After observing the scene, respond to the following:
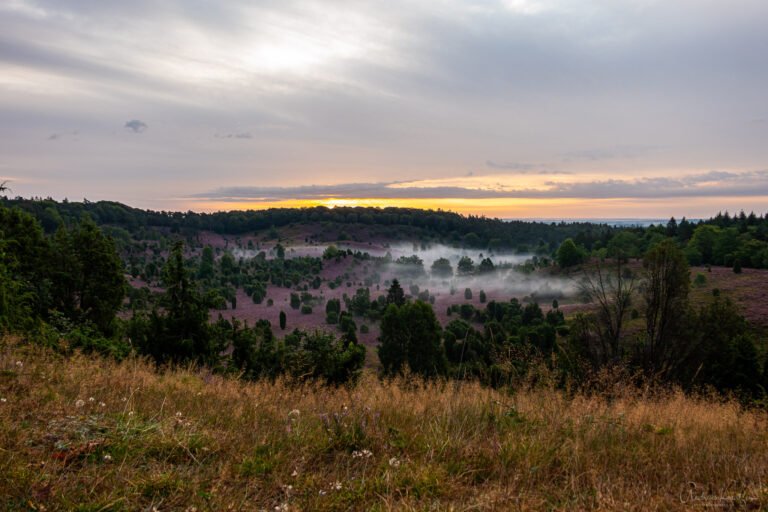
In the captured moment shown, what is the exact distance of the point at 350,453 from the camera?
4.62 m

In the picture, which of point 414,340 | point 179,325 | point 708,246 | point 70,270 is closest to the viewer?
point 179,325

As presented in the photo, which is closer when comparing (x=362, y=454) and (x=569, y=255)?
(x=362, y=454)

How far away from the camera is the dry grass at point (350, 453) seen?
11.7 feet

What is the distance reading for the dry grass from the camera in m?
Result: 3.57

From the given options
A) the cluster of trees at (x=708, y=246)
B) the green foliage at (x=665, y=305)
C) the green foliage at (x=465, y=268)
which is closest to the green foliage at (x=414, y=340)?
the green foliage at (x=665, y=305)

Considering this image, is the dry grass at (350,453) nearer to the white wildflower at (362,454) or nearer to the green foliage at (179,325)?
the white wildflower at (362,454)

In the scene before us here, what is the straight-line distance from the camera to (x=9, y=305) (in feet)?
49.2

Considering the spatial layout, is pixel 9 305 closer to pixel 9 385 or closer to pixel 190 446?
pixel 9 385

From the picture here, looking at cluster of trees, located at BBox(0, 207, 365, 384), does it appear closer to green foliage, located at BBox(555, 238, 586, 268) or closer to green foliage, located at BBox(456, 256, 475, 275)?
green foliage, located at BBox(555, 238, 586, 268)

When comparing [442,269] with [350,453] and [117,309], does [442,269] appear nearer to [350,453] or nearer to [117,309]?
[117,309]

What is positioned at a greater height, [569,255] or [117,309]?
[569,255]

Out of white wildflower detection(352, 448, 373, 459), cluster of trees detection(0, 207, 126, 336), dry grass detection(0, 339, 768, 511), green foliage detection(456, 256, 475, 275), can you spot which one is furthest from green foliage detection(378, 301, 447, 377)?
green foliage detection(456, 256, 475, 275)

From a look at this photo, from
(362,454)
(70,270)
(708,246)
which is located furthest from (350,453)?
(708,246)

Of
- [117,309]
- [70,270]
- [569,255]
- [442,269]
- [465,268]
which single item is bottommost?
[442,269]
